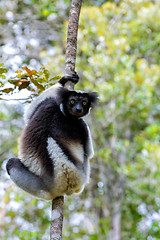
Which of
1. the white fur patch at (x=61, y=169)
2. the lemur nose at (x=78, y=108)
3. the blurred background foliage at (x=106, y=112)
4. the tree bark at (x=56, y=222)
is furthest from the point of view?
the blurred background foliage at (x=106, y=112)

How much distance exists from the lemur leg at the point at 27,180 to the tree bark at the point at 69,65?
245mm

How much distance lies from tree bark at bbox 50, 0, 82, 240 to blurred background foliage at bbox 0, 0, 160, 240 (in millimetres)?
4373

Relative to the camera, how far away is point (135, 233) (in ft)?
31.4

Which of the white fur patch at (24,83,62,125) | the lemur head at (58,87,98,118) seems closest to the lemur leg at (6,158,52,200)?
the white fur patch at (24,83,62,125)

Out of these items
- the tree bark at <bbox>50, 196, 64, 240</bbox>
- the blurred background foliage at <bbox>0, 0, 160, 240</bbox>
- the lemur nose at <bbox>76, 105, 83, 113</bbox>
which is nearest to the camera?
the tree bark at <bbox>50, 196, 64, 240</bbox>

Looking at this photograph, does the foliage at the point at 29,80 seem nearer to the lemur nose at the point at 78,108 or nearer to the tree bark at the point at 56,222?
the lemur nose at the point at 78,108

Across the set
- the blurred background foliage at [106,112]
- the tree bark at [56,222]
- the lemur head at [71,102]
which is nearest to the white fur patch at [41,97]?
the lemur head at [71,102]

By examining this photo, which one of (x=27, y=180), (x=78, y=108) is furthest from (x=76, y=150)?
(x=27, y=180)

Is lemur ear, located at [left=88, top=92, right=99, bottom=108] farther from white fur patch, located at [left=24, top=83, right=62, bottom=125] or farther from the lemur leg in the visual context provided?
the lemur leg

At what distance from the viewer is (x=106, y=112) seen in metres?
8.86

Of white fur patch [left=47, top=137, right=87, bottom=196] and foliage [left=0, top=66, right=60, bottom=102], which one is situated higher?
foliage [left=0, top=66, right=60, bottom=102]

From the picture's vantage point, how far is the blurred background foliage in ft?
26.9

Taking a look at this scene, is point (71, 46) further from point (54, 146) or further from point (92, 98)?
point (54, 146)

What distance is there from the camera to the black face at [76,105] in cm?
317
